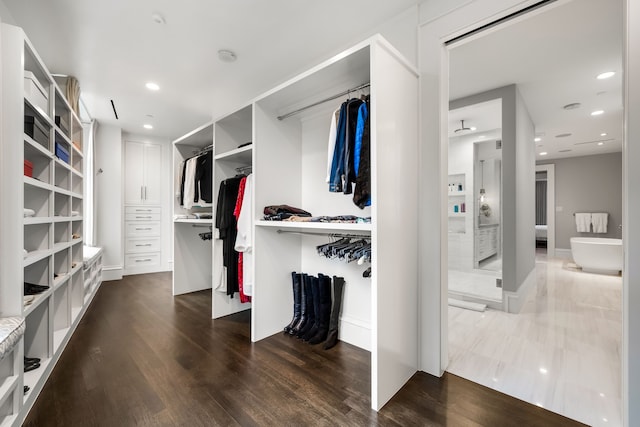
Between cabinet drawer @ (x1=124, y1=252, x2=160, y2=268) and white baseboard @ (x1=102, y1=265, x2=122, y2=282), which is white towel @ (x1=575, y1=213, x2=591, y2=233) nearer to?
cabinet drawer @ (x1=124, y1=252, x2=160, y2=268)

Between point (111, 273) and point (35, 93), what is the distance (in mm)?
3850

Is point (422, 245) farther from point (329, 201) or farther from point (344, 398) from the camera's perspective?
point (344, 398)

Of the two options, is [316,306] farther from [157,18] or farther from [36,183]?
[157,18]

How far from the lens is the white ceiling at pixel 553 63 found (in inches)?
84.8

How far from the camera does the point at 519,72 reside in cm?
295

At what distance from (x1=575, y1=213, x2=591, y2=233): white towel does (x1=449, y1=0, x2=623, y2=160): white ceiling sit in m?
3.09

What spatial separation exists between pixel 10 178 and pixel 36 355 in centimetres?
127

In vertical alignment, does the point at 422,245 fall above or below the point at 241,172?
below

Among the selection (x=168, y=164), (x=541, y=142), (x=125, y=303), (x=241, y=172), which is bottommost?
(x=125, y=303)

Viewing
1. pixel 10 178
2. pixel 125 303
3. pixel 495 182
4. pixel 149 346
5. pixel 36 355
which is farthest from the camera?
pixel 495 182

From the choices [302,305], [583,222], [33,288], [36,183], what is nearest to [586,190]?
[583,222]

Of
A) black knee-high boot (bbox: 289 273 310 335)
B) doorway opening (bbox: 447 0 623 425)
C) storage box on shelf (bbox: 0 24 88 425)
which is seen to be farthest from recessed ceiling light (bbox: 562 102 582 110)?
storage box on shelf (bbox: 0 24 88 425)

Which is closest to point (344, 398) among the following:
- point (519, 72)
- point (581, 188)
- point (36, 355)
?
point (36, 355)

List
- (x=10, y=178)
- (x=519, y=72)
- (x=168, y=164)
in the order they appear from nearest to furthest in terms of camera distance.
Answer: (x=10, y=178), (x=519, y=72), (x=168, y=164)
